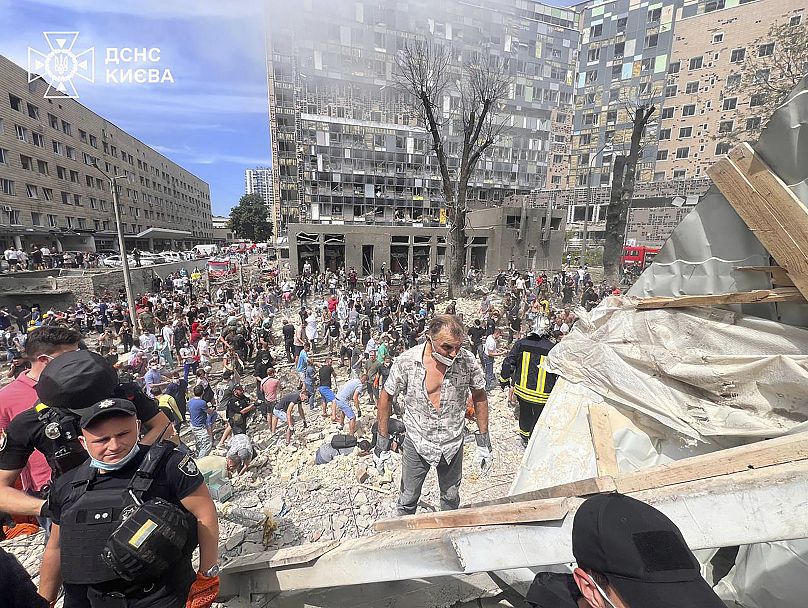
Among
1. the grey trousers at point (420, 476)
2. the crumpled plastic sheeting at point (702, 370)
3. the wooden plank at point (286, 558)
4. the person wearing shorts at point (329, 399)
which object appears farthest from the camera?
the person wearing shorts at point (329, 399)

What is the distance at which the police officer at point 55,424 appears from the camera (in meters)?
2.12

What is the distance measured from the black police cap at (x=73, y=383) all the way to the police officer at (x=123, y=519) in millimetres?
483

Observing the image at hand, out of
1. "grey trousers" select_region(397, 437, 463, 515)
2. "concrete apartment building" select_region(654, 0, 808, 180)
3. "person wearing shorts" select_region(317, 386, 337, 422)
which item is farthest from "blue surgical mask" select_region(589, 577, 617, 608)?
"concrete apartment building" select_region(654, 0, 808, 180)

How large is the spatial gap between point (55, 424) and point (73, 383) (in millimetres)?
391

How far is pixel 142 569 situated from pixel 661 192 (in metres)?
50.3

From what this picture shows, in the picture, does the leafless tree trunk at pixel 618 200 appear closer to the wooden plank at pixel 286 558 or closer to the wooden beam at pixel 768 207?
the wooden beam at pixel 768 207

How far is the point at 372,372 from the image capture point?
8312 mm

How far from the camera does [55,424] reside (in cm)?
225

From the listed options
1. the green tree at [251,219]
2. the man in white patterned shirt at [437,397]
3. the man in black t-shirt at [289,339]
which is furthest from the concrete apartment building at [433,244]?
the green tree at [251,219]

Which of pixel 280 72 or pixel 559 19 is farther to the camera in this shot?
pixel 559 19

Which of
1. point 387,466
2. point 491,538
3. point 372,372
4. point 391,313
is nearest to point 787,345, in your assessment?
point 491,538

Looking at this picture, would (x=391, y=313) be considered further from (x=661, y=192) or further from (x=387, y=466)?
(x=661, y=192)

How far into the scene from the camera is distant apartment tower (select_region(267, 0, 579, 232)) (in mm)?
36656

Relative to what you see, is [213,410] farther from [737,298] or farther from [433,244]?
[433,244]
